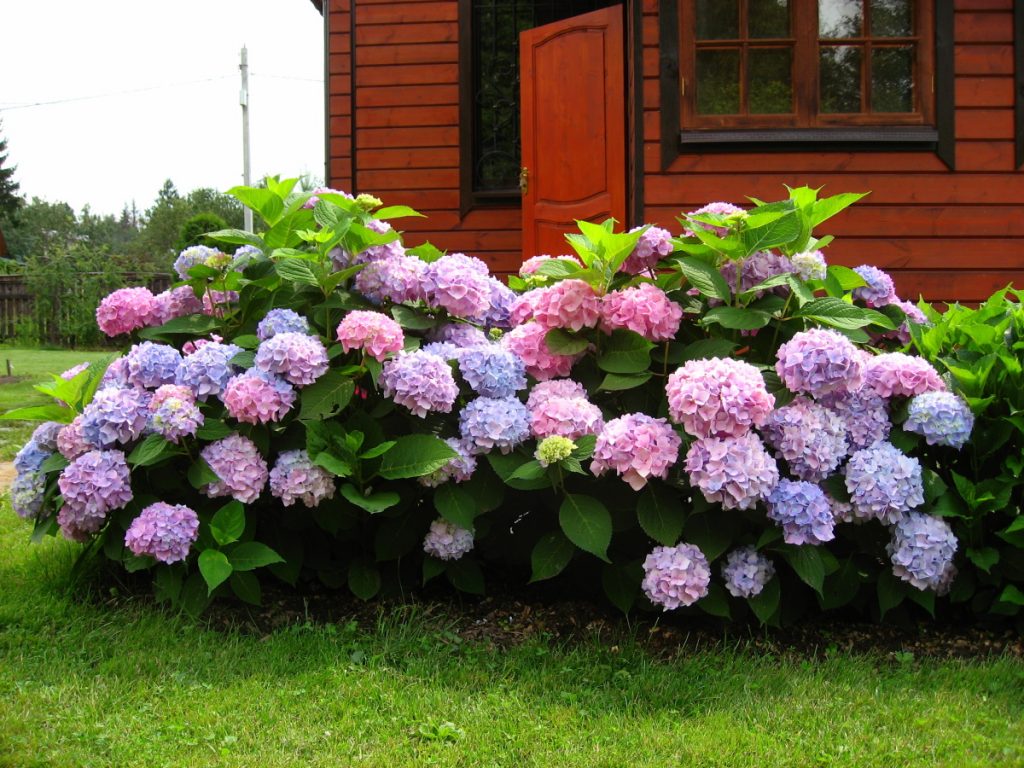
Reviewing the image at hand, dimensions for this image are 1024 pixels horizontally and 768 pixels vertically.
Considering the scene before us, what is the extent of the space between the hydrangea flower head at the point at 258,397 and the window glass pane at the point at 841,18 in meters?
3.83

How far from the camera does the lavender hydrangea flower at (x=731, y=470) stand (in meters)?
2.21

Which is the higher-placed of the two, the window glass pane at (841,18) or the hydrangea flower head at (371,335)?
the window glass pane at (841,18)

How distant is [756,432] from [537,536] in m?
0.64

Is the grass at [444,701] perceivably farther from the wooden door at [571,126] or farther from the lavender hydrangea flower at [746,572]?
the wooden door at [571,126]

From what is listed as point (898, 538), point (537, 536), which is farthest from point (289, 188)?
point (898, 538)

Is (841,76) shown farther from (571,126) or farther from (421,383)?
(421,383)

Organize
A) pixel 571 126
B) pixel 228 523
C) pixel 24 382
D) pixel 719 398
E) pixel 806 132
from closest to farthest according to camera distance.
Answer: pixel 719 398 → pixel 228 523 → pixel 806 132 → pixel 571 126 → pixel 24 382

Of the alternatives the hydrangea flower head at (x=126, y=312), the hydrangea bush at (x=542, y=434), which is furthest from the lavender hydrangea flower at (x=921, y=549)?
the hydrangea flower head at (x=126, y=312)

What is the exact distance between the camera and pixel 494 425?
239cm

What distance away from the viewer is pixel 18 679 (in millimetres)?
2178

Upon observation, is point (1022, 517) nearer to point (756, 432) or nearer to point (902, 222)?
point (756, 432)

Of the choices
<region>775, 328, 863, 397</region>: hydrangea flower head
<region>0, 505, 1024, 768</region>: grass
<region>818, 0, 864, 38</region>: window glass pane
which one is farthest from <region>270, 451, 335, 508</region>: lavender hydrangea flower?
<region>818, 0, 864, 38</region>: window glass pane

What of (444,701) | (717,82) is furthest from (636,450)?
(717,82)

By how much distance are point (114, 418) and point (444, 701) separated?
1114mm
